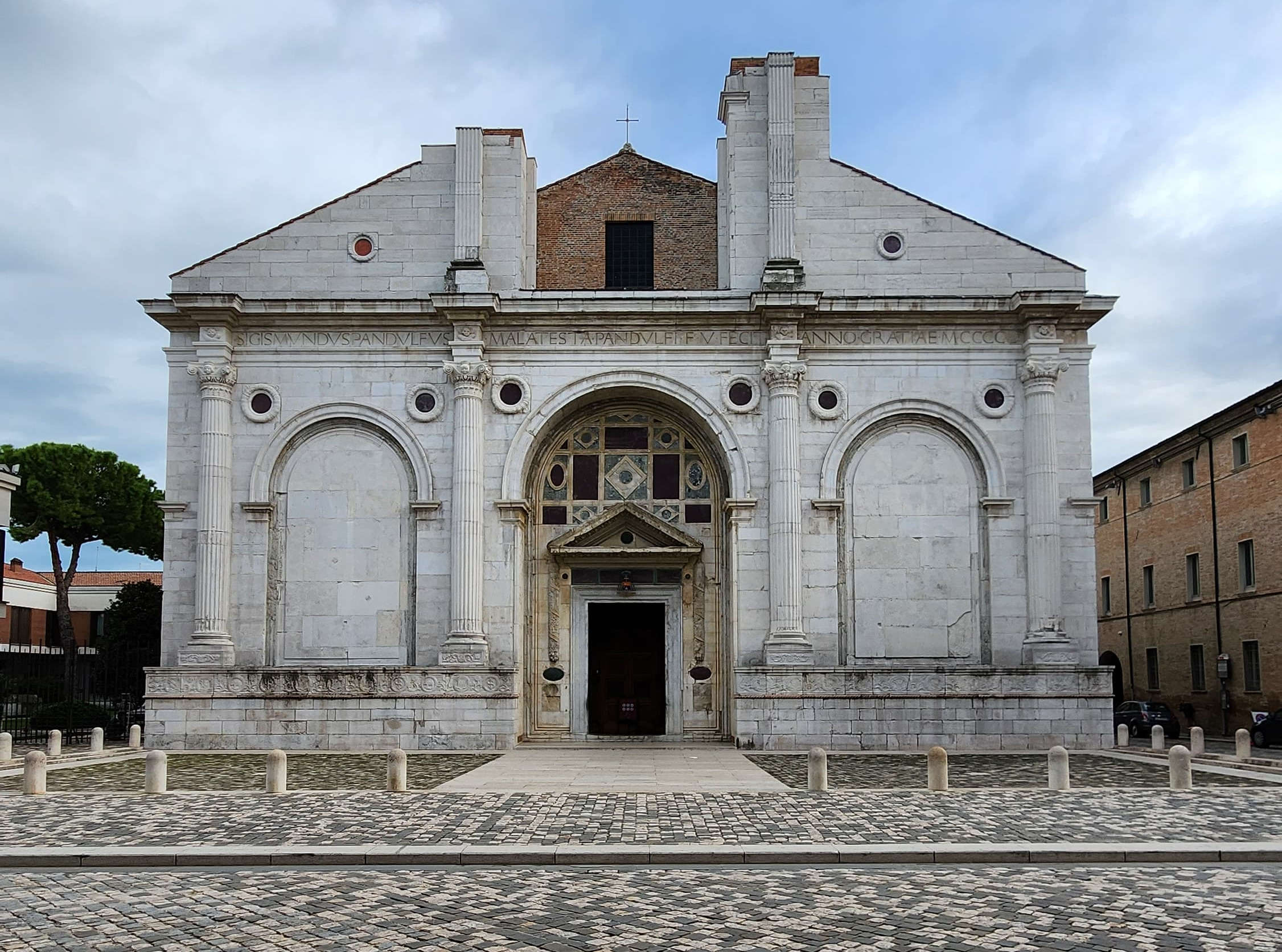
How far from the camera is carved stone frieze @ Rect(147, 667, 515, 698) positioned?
2438cm

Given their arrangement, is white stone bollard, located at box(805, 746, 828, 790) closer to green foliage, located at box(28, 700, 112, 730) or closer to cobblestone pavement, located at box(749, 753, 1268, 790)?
cobblestone pavement, located at box(749, 753, 1268, 790)

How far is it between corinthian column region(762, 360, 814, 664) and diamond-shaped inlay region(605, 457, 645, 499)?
3250 millimetres

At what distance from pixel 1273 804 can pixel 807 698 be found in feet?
32.3

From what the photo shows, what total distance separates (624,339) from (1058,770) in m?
13.1

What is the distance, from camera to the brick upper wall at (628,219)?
1186 inches

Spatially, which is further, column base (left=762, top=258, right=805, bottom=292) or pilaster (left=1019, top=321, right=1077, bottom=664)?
column base (left=762, top=258, right=805, bottom=292)

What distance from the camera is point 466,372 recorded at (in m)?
25.6

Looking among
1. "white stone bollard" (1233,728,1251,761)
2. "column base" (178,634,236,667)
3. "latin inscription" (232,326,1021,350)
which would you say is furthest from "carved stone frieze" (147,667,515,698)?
"white stone bollard" (1233,728,1251,761)

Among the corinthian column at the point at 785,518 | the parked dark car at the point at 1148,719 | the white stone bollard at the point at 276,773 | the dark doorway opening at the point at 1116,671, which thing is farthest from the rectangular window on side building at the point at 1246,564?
the white stone bollard at the point at 276,773

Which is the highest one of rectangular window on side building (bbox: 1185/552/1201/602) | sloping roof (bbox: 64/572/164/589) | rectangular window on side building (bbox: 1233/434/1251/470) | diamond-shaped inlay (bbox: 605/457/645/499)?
rectangular window on side building (bbox: 1233/434/1251/470)

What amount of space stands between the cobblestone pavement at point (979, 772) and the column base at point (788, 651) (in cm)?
193

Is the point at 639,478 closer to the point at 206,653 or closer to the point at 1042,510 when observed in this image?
the point at 1042,510

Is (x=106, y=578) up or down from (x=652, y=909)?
up

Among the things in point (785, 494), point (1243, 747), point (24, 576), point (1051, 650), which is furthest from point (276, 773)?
point (24, 576)
